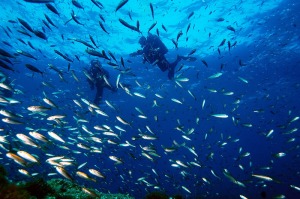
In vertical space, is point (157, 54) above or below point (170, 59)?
below

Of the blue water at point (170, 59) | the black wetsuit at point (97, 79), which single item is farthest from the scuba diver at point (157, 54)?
the black wetsuit at point (97, 79)

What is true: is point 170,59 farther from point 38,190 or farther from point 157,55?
point 38,190

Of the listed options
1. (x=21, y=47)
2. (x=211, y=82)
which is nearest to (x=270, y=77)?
(x=211, y=82)

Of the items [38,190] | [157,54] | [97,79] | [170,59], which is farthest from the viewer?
[170,59]

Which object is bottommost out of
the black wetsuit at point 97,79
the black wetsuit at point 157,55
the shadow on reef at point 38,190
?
the shadow on reef at point 38,190

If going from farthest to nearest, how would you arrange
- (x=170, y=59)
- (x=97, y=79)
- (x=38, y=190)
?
(x=170, y=59), (x=97, y=79), (x=38, y=190)

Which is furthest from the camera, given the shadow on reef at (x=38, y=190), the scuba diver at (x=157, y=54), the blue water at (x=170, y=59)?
the blue water at (x=170, y=59)

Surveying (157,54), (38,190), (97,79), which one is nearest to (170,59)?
(157,54)

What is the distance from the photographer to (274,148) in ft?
230

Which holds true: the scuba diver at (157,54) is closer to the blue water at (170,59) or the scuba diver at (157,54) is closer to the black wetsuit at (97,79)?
the blue water at (170,59)

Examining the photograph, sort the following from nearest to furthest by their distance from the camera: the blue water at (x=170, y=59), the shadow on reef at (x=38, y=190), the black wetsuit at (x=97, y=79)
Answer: the shadow on reef at (x=38, y=190) < the blue water at (x=170, y=59) < the black wetsuit at (x=97, y=79)

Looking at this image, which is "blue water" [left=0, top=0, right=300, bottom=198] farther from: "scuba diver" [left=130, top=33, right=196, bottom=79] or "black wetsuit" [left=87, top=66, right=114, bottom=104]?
"black wetsuit" [left=87, top=66, right=114, bottom=104]

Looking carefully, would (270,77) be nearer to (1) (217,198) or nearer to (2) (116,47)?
(1) (217,198)

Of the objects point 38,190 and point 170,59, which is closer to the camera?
point 38,190
